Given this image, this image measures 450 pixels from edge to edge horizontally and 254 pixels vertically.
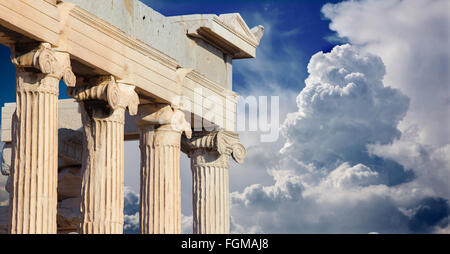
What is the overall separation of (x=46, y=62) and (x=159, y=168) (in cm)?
1026

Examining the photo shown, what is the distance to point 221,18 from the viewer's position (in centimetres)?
5075

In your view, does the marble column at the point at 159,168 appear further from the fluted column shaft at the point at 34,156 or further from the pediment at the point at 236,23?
the fluted column shaft at the point at 34,156

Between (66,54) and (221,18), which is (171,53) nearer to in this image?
(221,18)

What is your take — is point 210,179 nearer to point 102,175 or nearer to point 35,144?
point 102,175

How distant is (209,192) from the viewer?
51.6m

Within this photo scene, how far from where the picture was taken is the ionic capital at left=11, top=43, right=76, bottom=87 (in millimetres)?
37969

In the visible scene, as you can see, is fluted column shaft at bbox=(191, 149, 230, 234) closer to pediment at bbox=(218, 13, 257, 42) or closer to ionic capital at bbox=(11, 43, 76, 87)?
pediment at bbox=(218, 13, 257, 42)

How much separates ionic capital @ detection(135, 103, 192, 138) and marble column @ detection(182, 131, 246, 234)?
416 centimetres

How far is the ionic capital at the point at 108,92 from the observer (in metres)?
42.6

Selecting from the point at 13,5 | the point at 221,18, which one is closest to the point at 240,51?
the point at 221,18

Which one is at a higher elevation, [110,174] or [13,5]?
[13,5]

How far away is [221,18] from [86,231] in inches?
530

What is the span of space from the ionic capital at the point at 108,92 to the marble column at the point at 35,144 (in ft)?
12.7

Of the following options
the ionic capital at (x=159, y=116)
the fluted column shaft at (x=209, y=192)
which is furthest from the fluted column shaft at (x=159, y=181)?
the fluted column shaft at (x=209, y=192)
